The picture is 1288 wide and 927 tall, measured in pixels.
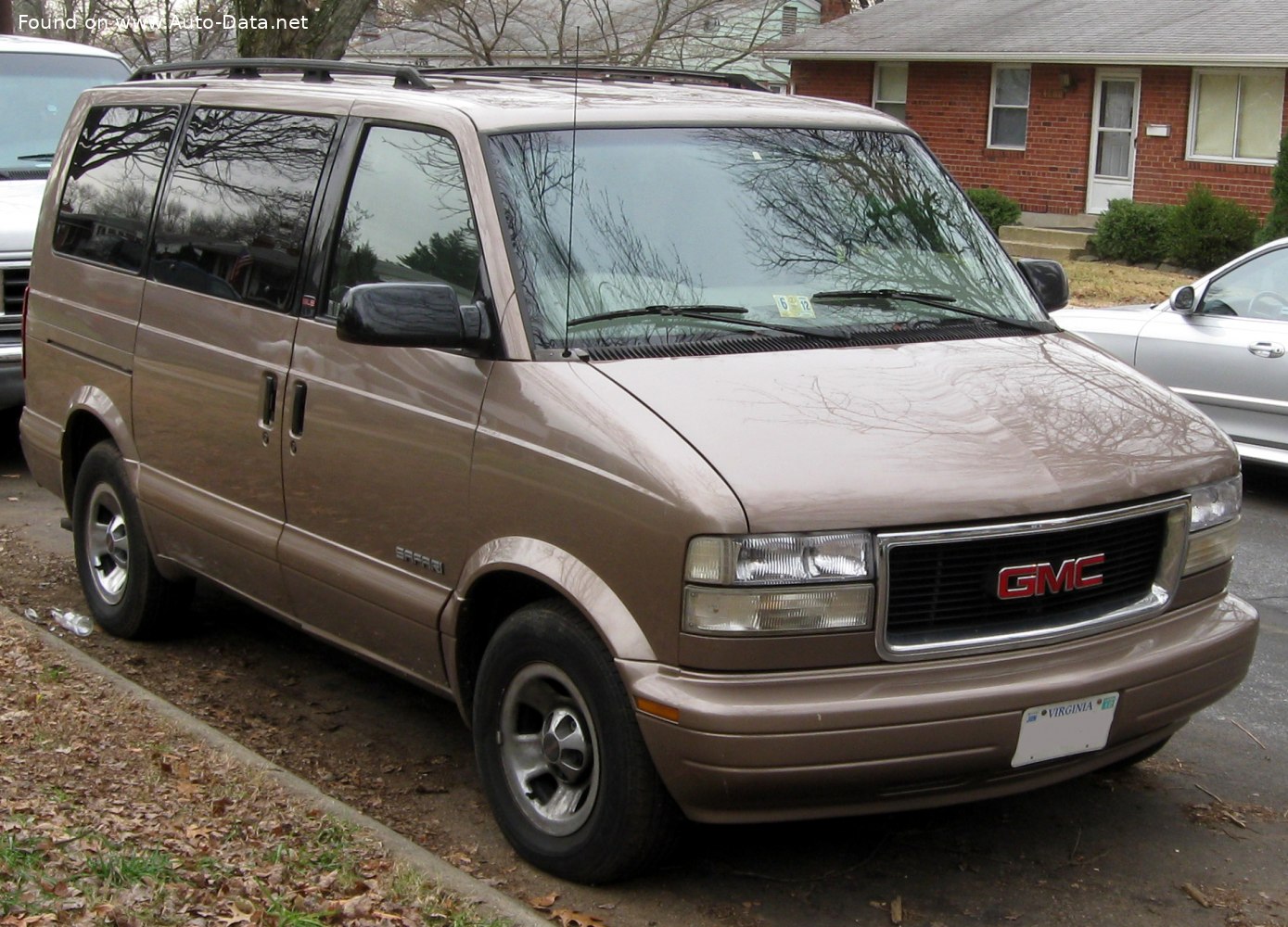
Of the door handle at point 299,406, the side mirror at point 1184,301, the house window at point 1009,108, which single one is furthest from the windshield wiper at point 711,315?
the house window at point 1009,108

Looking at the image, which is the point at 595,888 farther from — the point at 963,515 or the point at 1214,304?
the point at 1214,304

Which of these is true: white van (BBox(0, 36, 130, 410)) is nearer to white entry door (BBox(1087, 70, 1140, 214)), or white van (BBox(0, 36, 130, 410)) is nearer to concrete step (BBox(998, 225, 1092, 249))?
concrete step (BBox(998, 225, 1092, 249))

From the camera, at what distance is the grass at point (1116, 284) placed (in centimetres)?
1934

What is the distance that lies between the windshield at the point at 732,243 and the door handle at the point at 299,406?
1.00m

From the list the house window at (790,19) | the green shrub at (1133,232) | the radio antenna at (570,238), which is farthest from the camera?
the house window at (790,19)

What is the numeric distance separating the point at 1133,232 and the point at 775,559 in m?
21.3

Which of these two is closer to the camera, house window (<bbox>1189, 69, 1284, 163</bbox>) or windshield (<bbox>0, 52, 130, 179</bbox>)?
windshield (<bbox>0, 52, 130, 179</bbox>)

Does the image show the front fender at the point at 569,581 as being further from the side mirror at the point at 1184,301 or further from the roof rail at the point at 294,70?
the side mirror at the point at 1184,301

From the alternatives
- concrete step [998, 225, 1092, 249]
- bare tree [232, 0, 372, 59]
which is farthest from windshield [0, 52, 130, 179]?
concrete step [998, 225, 1092, 249]

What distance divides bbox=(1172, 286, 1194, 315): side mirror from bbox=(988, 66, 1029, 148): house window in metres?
18.7

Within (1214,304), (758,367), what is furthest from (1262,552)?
(758,367)

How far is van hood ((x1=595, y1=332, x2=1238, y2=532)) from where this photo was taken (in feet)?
12.5

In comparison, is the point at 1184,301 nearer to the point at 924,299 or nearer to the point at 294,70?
the point at 924,299

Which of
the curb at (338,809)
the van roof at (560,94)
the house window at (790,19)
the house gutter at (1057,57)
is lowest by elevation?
the curb at (338,809)
